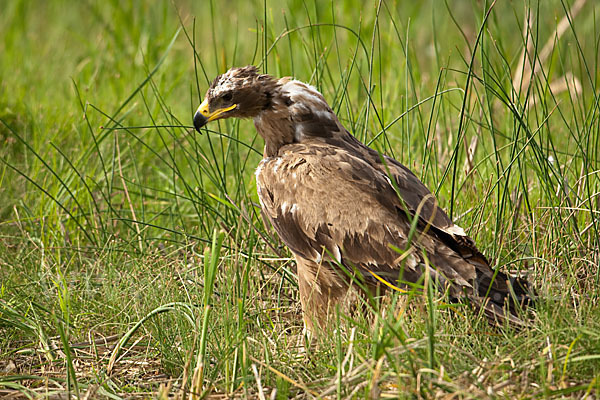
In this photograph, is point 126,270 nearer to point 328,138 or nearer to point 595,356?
point 328,138

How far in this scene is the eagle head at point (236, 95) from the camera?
10.6ft

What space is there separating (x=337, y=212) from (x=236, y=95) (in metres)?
0.75

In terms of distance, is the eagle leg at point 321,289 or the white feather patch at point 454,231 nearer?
the white feather patch at point 454,231

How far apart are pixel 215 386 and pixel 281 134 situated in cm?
125

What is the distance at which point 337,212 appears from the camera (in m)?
2.90

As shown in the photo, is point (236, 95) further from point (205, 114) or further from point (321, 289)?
point (321, 289)

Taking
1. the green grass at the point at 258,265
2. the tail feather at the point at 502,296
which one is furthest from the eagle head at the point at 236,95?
→ the tail feather at the point at 502,296

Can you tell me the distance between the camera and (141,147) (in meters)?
4.72

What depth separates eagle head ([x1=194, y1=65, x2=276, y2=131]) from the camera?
128 inches

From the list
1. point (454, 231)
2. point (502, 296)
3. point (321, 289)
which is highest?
point (454, 231)

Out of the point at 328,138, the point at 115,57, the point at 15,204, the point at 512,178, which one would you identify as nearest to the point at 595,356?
the point at 328,138

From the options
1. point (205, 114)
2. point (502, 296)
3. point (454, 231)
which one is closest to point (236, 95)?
point (205, 114)

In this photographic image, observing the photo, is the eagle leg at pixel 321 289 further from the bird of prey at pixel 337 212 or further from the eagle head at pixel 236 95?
the eagle head at pixel 236 95

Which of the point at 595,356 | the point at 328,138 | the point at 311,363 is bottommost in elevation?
the point at 311,363
